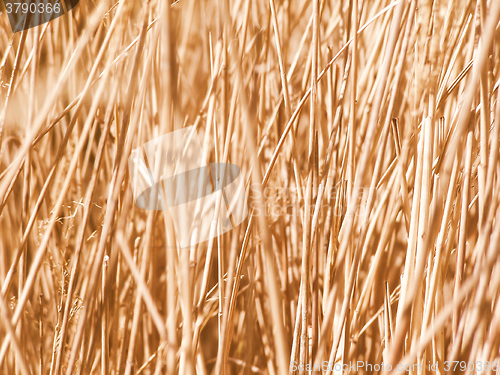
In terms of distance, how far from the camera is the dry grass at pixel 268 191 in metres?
0.30

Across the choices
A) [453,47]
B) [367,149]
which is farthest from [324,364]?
[453,47]

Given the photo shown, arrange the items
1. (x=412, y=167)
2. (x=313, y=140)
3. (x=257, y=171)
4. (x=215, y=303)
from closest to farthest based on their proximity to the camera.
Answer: (x=257, y=171)
(x=313, y=140)
(x=412, y=167)
(x=215, y=303)

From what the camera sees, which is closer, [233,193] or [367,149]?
[367,149]

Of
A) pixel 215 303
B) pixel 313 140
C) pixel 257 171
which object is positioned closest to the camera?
pixel 257 171

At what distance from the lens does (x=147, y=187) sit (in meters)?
0.49

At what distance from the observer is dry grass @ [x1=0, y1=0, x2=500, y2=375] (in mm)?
295

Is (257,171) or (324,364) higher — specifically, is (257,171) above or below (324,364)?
above

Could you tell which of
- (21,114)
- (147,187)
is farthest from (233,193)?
(21,114)

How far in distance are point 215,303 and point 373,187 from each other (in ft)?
1.05

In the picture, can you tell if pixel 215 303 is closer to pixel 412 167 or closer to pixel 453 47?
pixel 412 167

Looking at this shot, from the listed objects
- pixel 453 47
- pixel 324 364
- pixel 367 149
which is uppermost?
pixel 453 47

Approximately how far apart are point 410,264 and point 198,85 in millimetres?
394

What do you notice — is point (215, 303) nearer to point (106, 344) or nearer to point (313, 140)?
point (106, 344)

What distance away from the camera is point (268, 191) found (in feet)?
1.83
